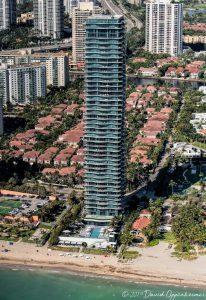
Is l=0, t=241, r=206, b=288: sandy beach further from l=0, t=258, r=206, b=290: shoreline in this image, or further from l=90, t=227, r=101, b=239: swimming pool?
l=90, t=227, r=101, b=239: swimming pool

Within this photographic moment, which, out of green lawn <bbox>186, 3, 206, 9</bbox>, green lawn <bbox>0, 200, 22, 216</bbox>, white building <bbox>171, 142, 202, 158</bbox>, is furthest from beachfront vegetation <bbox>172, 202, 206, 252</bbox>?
green lawn <bbox>186, 3, 206, 9</bbox>

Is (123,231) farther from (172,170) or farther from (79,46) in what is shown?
(79,46)

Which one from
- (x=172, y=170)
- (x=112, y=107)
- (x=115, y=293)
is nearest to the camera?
(x=115, y=293)

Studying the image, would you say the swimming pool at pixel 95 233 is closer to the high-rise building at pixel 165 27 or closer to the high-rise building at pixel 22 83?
the high-rise building at pixel 22 83

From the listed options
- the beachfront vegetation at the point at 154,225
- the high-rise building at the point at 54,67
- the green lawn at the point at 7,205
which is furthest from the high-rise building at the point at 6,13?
the beachfront vegetation at the point at 154,225

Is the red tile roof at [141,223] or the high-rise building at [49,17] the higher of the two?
the high-rise building at [49,17]

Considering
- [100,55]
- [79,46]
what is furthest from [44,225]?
[79,46]

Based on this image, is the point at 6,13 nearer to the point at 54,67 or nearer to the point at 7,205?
the point at 54,67
